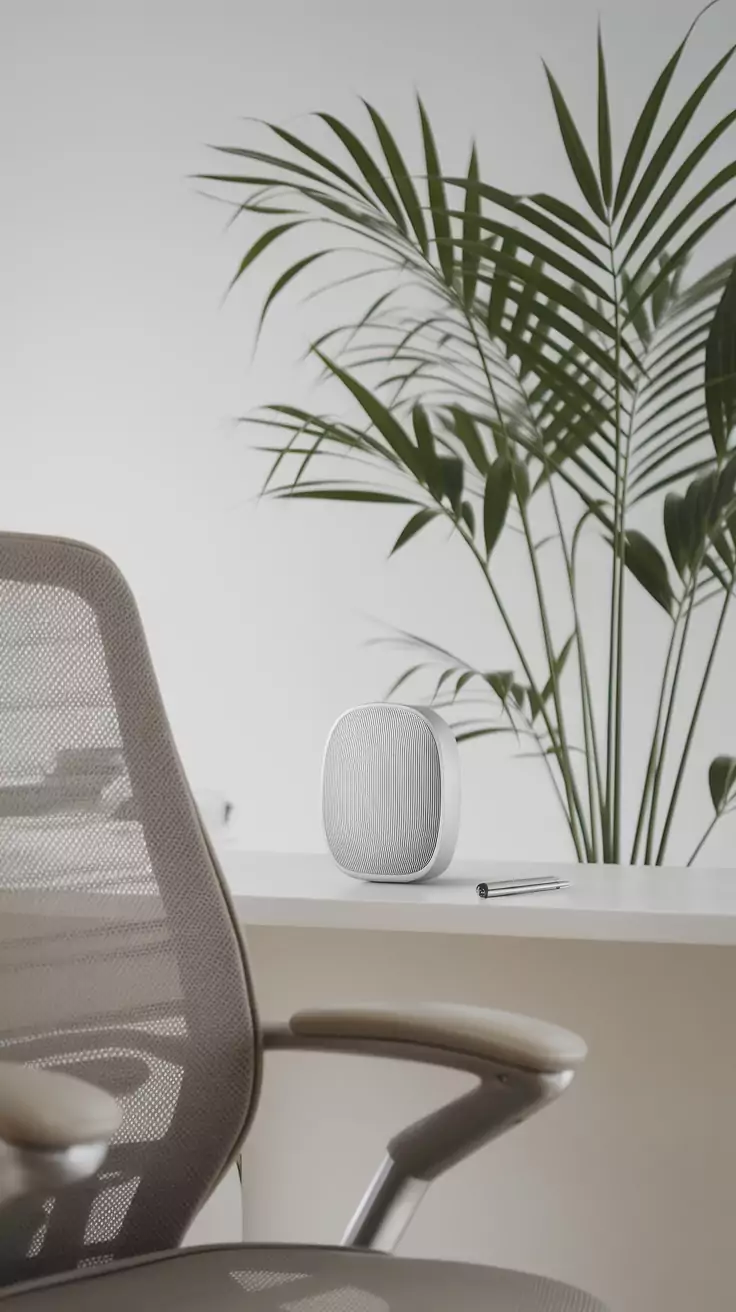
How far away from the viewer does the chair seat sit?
2.59 feet

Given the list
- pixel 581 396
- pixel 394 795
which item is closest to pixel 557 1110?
pixel 394 795

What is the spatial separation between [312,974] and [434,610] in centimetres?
124

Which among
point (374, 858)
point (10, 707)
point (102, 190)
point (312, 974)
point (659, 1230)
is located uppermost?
point (102, 190)

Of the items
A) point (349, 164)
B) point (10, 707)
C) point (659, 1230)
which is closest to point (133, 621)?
point (10, 707)

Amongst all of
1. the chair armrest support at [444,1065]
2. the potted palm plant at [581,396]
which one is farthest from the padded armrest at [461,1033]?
the potted palm plant at [581,396]

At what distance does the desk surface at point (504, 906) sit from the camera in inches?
47.2

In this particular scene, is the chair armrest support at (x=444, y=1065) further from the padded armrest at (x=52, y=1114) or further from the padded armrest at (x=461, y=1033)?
the padded armrest at (x=52, y=1114)

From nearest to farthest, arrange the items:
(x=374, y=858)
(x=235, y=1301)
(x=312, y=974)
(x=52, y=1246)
Answer: (x=235, y=1301)
(x=52, y=1246)
(x=374, y=858)
(x=312, y=974)

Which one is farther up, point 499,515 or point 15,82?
point 15,82

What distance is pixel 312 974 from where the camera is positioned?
156 centimetres

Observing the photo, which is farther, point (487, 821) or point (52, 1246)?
point (487, 821)

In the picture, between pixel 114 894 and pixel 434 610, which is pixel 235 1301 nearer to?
pixel 114 894

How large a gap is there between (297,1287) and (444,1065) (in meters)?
0.15

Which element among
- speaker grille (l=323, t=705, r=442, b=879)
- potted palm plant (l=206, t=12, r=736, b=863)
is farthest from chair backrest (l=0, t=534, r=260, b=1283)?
potted palm plant (l=206, t=12, r=736, b=863)
